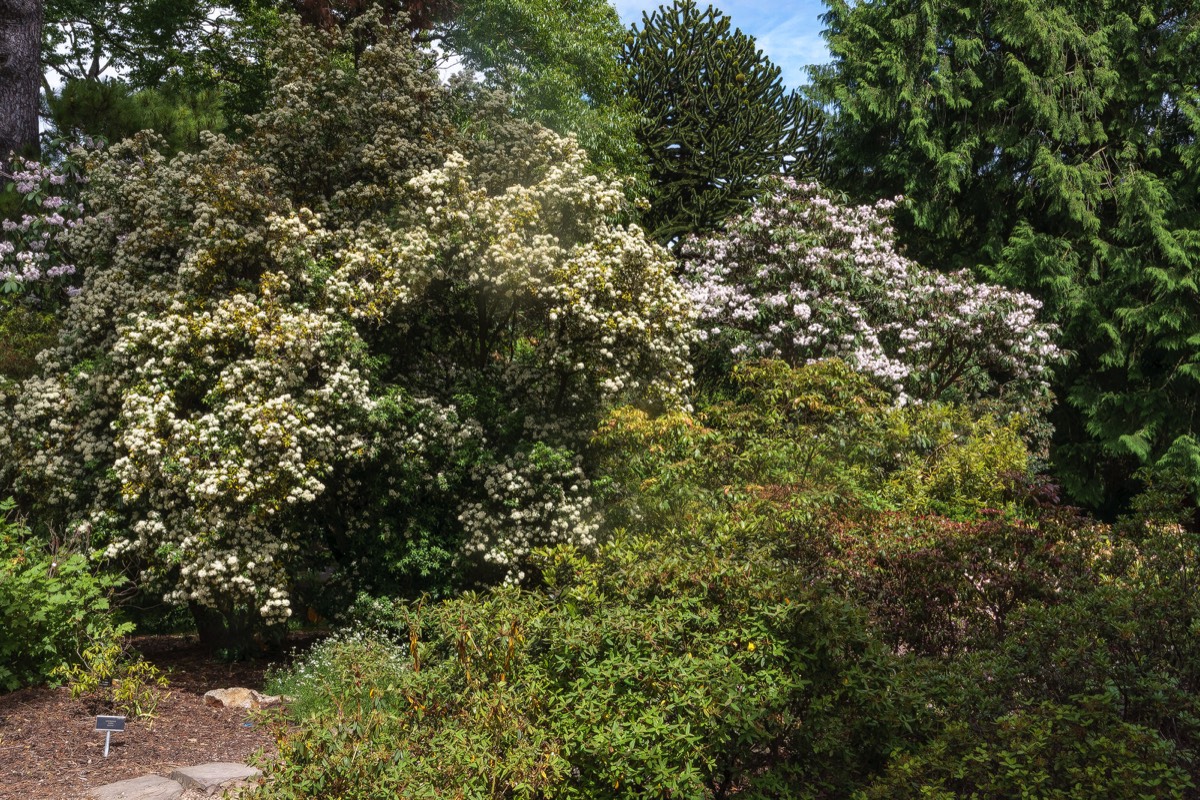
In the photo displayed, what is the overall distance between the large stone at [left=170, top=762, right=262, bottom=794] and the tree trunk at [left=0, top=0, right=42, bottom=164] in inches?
370

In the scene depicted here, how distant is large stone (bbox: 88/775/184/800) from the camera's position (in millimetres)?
4961

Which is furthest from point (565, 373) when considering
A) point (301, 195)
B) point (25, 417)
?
point (25, 417)

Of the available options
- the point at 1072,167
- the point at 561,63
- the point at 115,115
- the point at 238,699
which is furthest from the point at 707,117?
the point at 238,699

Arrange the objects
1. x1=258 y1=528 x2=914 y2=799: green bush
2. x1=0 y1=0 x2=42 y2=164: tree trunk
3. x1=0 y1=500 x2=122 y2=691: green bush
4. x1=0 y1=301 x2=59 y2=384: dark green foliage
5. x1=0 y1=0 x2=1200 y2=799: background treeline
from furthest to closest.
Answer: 1. x1=0 y1=0 x2=42 y2=164: tree trunk
2. x1=0 y1=301 x2=59 y2=384: dark green foliage
3. x1=0 y1=500 x2=122 y2=691: green bush
4. x1=0 y1=0 x2=1200 y2=799: background treeline
5. x1=258 y1=528 x2=914 y2=799: green bush

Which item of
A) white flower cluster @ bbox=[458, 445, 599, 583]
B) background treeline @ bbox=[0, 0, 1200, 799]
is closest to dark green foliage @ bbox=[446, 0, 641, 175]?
background treeline @ bbox=[0, 0, 1200, 799]

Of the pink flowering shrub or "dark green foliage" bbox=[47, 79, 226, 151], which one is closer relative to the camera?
the pink flowering shrub

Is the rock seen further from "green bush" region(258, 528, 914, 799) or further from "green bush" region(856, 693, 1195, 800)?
"green bush" region(856, 693, 1195, 800)

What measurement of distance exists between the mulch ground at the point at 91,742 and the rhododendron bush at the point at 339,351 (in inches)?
50.1

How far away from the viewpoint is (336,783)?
381 centimetres

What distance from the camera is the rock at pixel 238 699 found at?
22.7ft

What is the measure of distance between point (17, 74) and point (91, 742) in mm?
9538

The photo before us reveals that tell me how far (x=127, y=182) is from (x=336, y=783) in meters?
6.94

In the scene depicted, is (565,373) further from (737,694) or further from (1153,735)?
(1153,735)

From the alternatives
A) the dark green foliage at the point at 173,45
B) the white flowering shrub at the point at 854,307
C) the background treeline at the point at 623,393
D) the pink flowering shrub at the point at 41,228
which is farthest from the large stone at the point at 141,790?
the dark green foliage at the point at 173,45
